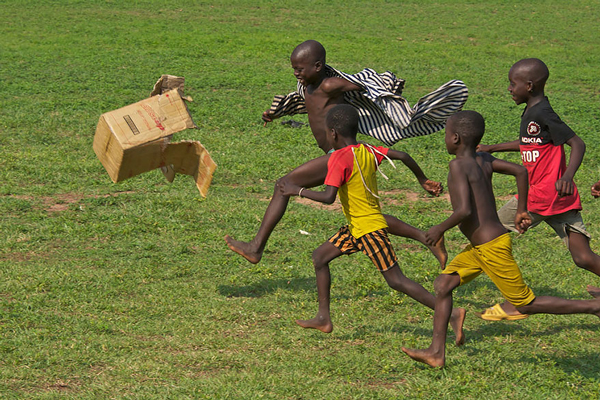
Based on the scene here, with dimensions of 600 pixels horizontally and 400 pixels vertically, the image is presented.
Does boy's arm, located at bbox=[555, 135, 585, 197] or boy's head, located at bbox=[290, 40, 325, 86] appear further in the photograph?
boy's head, located at bbox=[290, 40, 325, 86]

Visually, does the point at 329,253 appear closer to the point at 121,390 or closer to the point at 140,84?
the point at 121,390

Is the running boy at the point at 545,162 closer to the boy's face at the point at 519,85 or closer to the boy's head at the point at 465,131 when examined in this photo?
the boy's face at the point at 519,85

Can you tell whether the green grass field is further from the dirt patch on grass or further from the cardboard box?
the cardboard box

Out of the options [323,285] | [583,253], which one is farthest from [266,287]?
[583,253]

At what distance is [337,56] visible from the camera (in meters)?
18.5

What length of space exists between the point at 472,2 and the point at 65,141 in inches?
Answer: 772

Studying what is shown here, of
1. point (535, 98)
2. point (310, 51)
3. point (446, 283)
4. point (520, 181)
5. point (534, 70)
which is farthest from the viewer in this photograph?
point (310, 51)

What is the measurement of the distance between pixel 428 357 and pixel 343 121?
173 centimetres

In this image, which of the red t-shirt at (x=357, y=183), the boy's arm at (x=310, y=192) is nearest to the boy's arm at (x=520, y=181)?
the red t-shirt at (x=357, y=183)

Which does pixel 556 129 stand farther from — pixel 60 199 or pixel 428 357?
pixel 60 199

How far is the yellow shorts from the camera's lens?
4.83 m

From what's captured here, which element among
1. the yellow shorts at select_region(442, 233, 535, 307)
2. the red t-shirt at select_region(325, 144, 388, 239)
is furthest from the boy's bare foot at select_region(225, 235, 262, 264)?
the yellow shorts at select_region(442, 233, 535, 307)

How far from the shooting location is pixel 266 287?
657 centimetres

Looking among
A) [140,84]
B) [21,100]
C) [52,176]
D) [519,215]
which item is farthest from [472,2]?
[519,215]
